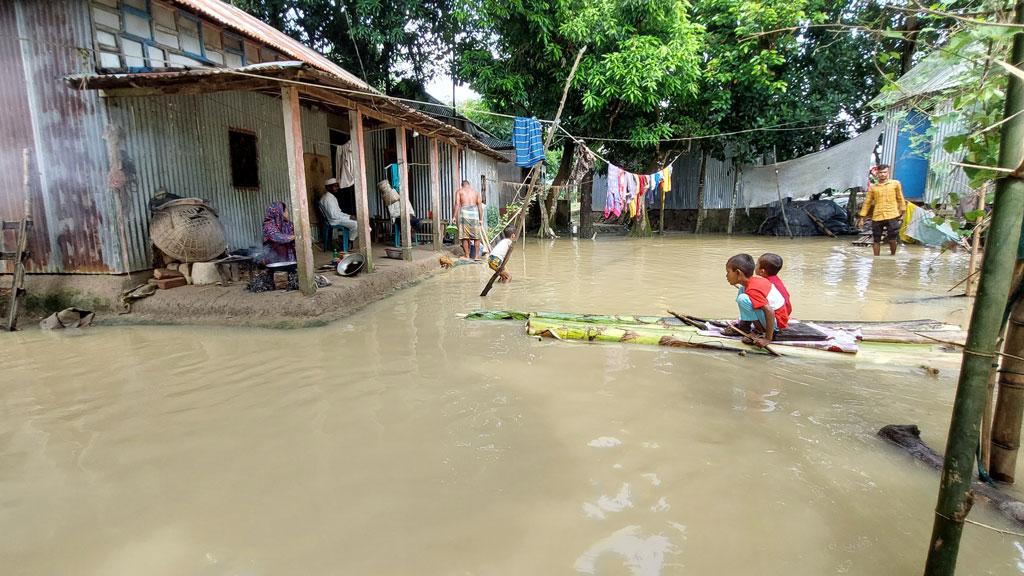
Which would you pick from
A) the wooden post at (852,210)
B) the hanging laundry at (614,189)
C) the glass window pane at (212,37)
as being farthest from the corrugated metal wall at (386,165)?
the wooden post at (852,210)

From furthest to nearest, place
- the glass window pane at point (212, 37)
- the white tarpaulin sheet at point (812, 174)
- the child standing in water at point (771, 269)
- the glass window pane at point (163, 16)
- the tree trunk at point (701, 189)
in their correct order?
the tree trunk at point (701, 189), the white tarpaulin sheet at point (812, 174), the glass window pane at point (212, 37), the glass window pane at point (163, 16), the child standing in water at point (771, 269)

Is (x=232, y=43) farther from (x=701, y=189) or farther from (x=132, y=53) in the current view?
(x=701, y=189)

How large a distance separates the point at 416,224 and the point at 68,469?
11.3 meters

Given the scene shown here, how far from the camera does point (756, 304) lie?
4898 millimetres

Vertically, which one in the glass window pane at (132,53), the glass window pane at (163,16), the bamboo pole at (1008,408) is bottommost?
the bamboo pole at (1008,408)

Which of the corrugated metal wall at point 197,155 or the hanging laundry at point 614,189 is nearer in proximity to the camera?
the corrugated metal wall at point 197,155

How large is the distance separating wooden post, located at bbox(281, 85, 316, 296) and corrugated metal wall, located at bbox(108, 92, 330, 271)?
2.13 meters

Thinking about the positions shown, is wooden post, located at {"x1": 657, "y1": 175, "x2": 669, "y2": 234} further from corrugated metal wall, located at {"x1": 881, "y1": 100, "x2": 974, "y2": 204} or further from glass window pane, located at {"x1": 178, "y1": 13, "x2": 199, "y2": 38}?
Answer: glass window pane, located at {"x1": 178, "y1": 13, "x2": 199, "y2": 38}

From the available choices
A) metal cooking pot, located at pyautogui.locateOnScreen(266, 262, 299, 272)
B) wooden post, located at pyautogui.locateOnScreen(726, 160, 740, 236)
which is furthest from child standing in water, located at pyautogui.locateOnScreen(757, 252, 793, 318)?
wooden post, located at pyautogui.locateOnScreen(726, 160, 740, 236)

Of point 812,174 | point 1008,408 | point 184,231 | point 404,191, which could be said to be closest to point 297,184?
point 184,231

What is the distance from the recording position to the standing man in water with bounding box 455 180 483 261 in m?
11.9

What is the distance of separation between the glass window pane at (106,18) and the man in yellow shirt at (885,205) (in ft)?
41.7

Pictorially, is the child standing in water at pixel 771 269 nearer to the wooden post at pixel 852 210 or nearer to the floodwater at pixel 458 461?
the floodwater at pixel 458 461

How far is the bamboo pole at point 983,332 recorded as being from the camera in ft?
5.68
